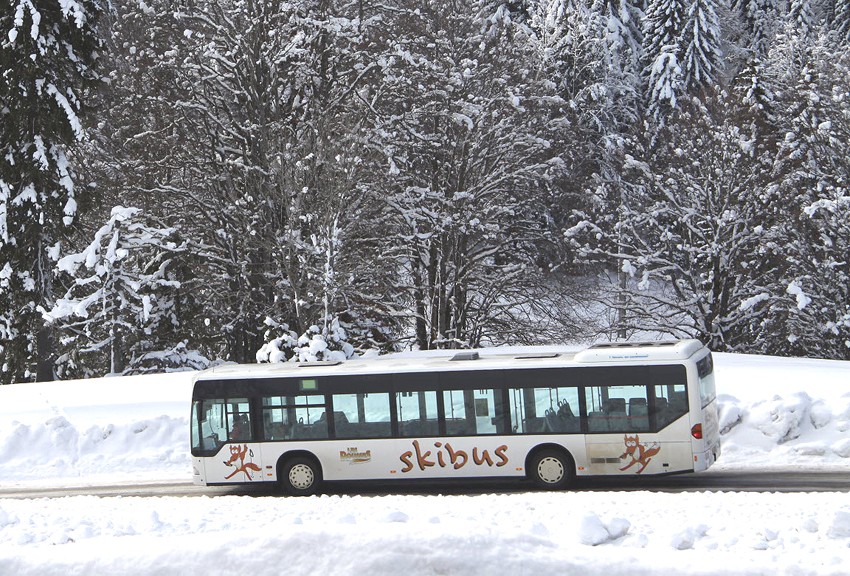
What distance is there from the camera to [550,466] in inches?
644

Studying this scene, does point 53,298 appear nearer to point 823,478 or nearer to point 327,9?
point 327,9

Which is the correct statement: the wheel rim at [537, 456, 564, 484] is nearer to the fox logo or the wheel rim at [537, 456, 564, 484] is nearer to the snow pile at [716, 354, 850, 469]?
the fox logo

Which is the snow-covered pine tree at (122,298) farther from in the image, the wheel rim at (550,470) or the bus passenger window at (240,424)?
the wheel rim at (550,470)

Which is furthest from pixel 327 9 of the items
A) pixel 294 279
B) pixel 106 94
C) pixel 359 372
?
pixel 359 372

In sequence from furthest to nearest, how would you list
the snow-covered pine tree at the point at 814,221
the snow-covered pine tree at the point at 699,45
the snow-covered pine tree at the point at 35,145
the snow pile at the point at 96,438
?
the snow-covered pine tree at the point at 699,45 < the snow-covered pine tree at the point at 814,221 < the snow-covered pine tree at the point at 35,145 < the snow pile at the point at 96,438

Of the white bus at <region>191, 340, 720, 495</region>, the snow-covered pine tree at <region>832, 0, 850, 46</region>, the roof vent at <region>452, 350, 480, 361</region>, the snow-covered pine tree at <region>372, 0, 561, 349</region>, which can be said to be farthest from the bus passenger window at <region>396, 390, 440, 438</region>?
the snow-covered pine tree at <region>832, 0, 850, 46</region>

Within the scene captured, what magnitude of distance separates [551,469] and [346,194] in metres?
12.9

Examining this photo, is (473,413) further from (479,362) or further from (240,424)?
(240,424)

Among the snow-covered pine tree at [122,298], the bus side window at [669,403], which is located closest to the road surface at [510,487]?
the bus side window at [669,403]

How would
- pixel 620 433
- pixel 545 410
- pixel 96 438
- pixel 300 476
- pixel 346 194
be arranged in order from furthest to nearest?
1. pixel 346 194
2. pixel 96 438
3. pixel 300 476
4. pixel 545 410
5. pixel 620 433

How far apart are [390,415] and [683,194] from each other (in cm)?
2143

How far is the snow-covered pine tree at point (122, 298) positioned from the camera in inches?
1041

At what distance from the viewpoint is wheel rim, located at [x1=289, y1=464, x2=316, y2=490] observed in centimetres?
1711

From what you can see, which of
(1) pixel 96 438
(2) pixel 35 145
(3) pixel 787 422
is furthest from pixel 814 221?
(2) pixel 35 145
